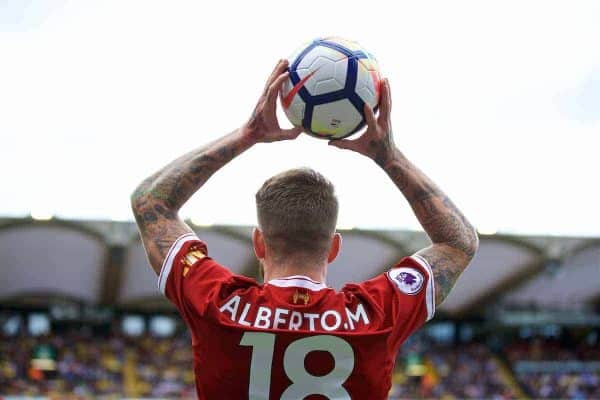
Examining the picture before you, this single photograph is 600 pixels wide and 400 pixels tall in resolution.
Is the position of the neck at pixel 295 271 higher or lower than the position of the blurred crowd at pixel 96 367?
higher

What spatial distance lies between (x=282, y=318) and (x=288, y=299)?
74mm

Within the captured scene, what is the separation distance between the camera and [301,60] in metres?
3.29

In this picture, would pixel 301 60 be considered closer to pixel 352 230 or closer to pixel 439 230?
pixel 439 230

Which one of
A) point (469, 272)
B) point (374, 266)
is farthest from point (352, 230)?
point (469, 272)

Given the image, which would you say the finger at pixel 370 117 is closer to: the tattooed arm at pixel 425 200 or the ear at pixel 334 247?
the tattooed arm at pixel 425 200

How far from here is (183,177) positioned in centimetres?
279

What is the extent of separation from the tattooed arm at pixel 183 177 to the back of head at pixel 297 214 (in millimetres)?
389

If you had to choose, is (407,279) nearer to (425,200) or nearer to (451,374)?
(425,200)

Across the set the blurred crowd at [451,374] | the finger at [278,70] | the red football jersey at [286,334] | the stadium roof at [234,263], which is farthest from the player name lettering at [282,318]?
the blurred crowd at [451,374]

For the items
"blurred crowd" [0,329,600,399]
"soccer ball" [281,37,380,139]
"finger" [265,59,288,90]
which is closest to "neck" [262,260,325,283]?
"finger" [265,59,288,90]

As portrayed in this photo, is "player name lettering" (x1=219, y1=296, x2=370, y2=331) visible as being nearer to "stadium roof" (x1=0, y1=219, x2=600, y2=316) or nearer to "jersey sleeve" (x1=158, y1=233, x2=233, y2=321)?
"jersey sleeve" (x1=158, y1=233, x2=233, y2=321)

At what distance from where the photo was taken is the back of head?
94.7 inches

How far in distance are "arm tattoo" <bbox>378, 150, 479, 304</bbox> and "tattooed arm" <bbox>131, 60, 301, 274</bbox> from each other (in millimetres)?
509

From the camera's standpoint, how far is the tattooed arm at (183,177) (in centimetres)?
265
